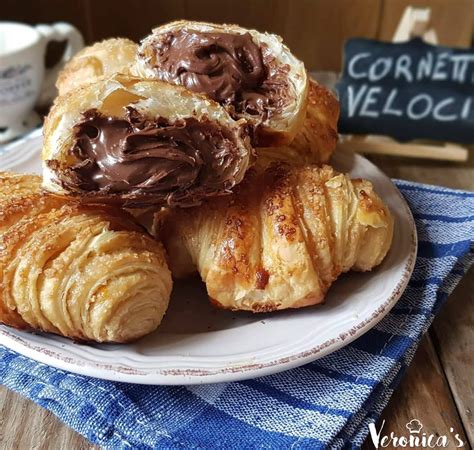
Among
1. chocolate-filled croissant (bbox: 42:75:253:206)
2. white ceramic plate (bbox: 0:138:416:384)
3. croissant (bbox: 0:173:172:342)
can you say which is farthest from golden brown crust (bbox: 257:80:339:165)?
croissant (bbox: 0:173:172:342)

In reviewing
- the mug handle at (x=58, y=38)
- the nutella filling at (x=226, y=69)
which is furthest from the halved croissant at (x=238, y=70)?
the mug handle at (x=58, y=38)

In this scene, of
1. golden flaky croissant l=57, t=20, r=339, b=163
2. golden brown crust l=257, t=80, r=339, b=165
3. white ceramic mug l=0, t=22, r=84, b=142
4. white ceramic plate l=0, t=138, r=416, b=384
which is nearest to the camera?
white ceramic plate l=0, t=138, r=416, b=384

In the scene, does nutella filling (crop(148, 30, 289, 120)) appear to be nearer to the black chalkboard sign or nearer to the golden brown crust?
the golden brown crust

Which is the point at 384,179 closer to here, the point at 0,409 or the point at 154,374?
the point at 154,374

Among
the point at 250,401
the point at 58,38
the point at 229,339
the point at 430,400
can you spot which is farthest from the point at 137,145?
the point at 58,38

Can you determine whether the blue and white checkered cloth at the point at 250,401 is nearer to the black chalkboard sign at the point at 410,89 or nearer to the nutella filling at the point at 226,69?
the nutella filling at the point at 226,69

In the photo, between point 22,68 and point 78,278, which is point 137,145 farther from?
point 22,68
